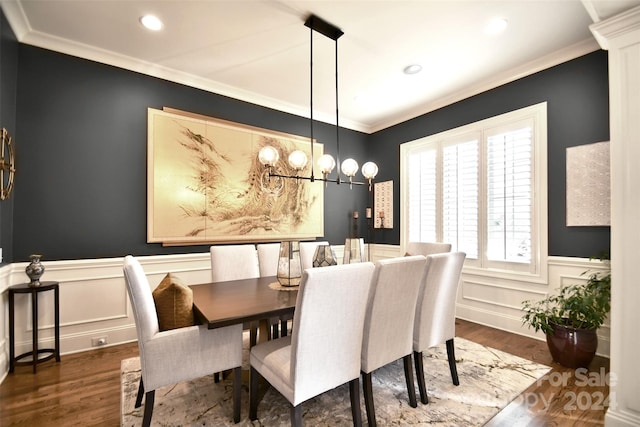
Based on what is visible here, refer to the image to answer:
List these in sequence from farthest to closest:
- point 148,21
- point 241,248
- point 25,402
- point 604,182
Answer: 1. point 241,248
2. point 604,182
3. point 148,21
4. point 25,402

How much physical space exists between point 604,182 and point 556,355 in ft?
5.32

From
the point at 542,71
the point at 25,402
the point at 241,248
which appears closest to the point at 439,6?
the point at 542,71

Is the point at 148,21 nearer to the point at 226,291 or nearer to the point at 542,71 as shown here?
the point at 226,291

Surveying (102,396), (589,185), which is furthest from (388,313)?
(589,185)

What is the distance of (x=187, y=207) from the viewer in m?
3.39

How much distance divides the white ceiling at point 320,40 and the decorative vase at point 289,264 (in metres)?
1.91

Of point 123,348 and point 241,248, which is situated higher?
point 241,248

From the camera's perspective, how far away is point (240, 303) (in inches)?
74.1

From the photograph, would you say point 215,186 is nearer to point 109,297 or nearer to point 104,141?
point 104,141

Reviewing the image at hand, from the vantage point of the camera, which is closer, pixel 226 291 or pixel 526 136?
pixel 226 291

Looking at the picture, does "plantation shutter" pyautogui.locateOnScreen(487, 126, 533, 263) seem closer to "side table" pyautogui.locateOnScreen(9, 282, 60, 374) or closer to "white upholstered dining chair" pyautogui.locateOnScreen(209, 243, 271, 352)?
"white upholstered dining chair" pyautogui.locateOnScreen(209, 243, 271, 352)

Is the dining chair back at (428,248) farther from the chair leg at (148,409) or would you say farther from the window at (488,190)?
the chair leg at (148,409)

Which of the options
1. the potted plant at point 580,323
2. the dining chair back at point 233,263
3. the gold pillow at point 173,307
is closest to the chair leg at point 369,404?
the gold pillow at point 173,307

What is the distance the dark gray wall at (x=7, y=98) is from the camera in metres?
2.32
